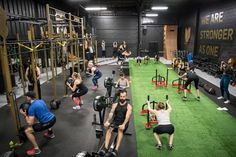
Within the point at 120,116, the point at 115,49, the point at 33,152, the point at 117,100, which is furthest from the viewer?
the point at 115,49

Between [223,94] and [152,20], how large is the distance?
14705 millimetres

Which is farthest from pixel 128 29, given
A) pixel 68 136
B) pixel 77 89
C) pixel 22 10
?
pixel 68 136

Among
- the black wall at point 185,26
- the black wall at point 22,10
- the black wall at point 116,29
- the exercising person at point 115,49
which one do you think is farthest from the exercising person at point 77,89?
the black wall at point 116,29

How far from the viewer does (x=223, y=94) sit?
7.50m

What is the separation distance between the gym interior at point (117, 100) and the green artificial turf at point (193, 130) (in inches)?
0.9

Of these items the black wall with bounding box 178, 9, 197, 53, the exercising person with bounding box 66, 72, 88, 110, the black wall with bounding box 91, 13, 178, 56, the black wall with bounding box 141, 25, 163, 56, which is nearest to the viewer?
the exercising person with bounding box 66, 72, 88, 110

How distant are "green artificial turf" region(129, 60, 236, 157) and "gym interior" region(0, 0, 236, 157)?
0.07 feet

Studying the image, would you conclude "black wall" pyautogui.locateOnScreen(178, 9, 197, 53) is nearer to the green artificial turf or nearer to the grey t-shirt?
the green artificial turf

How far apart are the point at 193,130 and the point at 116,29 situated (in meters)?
16.8

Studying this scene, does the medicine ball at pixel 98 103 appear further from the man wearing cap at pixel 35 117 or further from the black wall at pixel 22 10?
the black wall at pixel 22 10

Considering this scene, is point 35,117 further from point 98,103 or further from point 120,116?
point 120,116

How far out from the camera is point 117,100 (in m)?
6.52

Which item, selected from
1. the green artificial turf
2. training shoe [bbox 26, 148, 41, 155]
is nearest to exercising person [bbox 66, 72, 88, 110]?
the green artificial turf

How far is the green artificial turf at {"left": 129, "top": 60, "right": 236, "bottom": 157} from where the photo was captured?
14.1 ft
